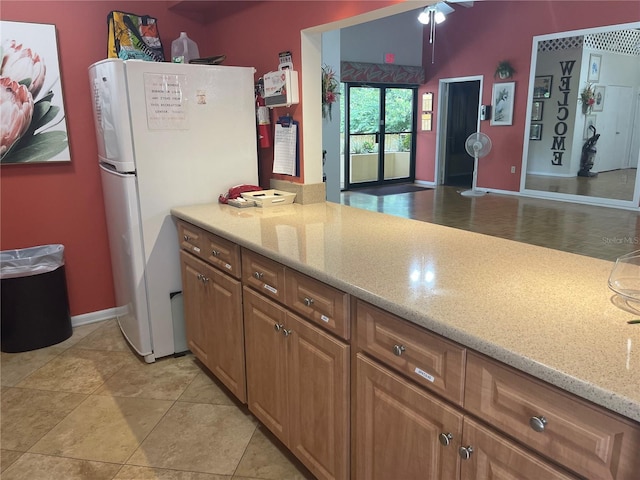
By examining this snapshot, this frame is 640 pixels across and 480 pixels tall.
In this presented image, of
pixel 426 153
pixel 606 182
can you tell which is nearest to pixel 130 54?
pixel 606 182

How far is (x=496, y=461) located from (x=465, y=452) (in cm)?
8

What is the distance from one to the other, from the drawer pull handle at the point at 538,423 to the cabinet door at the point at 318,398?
639 millimetres

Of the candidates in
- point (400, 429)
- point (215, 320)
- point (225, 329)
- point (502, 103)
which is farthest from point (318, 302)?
point (502, 103)

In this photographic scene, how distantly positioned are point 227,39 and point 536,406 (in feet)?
9.80

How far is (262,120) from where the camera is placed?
9.48ft

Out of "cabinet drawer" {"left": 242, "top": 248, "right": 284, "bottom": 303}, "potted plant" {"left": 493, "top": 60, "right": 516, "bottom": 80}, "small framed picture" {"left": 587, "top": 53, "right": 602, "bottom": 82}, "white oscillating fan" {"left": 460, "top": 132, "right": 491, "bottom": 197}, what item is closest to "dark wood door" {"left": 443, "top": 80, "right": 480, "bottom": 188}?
"potted plant" {"left": 493, "top": 60, "right": 516, "bottom": 80}

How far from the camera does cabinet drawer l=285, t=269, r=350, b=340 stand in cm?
153

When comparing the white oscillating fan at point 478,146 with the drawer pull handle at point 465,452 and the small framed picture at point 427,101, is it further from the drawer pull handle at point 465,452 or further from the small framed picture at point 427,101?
the drawer pull handle at point 465,452

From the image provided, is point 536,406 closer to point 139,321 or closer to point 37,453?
point 37,453

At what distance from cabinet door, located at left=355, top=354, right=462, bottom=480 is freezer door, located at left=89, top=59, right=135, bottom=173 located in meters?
1.74

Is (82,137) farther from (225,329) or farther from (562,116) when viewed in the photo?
(562,116)

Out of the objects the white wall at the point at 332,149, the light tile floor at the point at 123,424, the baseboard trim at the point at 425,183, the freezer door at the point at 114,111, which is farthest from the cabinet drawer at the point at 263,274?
the baseboard trim at the point at 425,183

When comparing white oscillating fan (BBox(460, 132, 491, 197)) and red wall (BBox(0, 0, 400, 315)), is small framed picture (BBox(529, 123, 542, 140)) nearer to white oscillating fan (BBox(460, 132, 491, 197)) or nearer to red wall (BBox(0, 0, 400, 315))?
white oscillating fan (BBox(460, 132, 491, 197))

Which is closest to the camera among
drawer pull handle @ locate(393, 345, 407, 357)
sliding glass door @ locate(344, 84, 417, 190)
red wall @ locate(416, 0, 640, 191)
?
drawer pull handle @ locate(393, 345, 407, 357)
